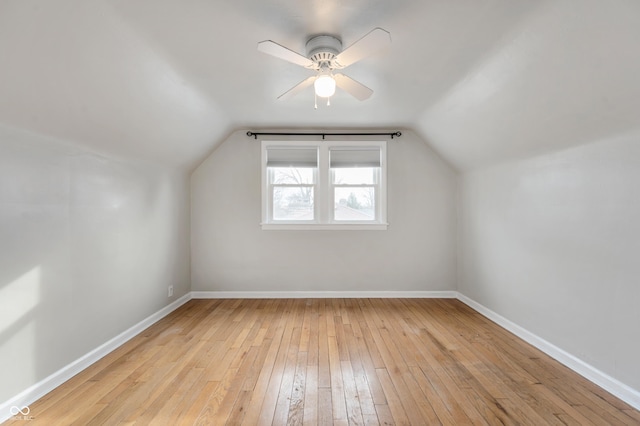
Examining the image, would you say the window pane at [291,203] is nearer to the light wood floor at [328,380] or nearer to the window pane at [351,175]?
the window pane at [351,175]

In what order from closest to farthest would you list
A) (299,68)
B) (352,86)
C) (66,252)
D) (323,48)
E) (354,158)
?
(323,48)
(66,252)
(352,86)
(299,68)
(354,158)

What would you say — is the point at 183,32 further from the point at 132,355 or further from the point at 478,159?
the point at 478,159

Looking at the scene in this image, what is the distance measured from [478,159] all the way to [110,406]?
4136mm

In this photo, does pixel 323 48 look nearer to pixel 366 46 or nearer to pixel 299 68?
pixel 366 46

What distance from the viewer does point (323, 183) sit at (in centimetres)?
443

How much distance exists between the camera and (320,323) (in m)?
3.41

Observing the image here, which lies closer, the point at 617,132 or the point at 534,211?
the point at 617,132

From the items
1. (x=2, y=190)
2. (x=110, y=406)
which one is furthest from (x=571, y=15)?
(x=110, y=406)

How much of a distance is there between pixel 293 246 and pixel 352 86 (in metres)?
2.57

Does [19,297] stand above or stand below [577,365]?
above

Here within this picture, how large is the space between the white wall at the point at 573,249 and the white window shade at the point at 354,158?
4.96ft

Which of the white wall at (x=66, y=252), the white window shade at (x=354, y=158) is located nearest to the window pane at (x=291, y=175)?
the white window shade at (x=354, y=158)

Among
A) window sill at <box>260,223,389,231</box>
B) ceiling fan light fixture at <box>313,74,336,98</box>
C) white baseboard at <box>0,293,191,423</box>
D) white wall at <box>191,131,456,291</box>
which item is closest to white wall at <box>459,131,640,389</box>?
white wall at <box>191,131,456,291</box>

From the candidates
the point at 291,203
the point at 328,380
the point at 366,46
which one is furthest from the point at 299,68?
the point at 328,380
